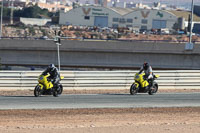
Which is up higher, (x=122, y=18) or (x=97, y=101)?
(x=122, y=18)

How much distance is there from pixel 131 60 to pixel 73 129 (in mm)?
30921

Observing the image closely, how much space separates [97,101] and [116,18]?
363ft

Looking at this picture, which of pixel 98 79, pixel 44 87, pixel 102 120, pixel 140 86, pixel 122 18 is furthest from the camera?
pixel 122 18

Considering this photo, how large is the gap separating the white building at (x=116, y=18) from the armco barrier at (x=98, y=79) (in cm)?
9515

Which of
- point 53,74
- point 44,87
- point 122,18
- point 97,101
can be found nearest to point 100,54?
point 53,74

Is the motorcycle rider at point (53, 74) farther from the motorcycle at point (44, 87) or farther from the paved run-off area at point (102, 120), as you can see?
the paved run-off area at point (102, 120)

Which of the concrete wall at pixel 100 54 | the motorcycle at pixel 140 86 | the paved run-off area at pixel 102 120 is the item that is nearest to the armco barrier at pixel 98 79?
the motorcycle at pixel 140 86

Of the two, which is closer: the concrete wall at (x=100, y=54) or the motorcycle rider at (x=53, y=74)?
the motorcycle rider at (x=53, y=74)

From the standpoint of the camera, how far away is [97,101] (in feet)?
65.7

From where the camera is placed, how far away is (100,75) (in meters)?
25.7

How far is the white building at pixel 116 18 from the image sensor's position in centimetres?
12424

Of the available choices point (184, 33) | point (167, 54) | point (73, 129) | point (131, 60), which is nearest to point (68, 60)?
point (131, 60)

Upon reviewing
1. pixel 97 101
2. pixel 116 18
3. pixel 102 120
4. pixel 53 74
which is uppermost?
pixel 116 18

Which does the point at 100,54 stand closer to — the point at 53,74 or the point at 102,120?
the point at 53,74
